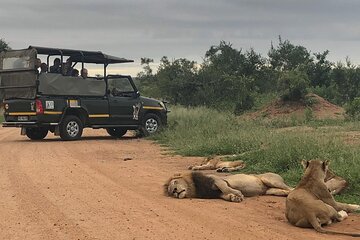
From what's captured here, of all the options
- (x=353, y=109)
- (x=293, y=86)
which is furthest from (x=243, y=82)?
(x=353, y=109)

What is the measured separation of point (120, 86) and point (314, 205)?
48.5 ft

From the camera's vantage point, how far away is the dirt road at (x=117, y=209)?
6234 mm

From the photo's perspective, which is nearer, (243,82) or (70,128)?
(70,128)

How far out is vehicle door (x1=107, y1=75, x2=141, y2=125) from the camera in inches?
789

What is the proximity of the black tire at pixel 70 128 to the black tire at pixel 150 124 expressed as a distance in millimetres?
2604

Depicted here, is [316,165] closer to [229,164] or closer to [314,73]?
[229,164]

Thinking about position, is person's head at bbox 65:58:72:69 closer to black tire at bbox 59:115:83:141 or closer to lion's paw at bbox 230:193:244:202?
black tire at bbox 59:115:83:141

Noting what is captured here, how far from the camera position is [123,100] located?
2034 centimetres

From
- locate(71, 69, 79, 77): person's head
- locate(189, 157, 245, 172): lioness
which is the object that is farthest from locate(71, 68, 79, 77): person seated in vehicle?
locate(189, 157, 245, 172): lioness

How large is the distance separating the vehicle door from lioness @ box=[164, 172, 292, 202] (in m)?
11.6

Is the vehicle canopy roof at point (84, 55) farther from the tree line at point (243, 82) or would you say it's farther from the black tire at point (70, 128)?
the tree line at point (243, 82)

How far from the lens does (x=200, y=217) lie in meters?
6.95

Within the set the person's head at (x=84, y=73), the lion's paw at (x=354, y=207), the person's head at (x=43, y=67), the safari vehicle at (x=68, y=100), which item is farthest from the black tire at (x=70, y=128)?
the lion's paw at (x=354, y=207)

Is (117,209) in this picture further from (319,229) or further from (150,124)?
(150,124)
